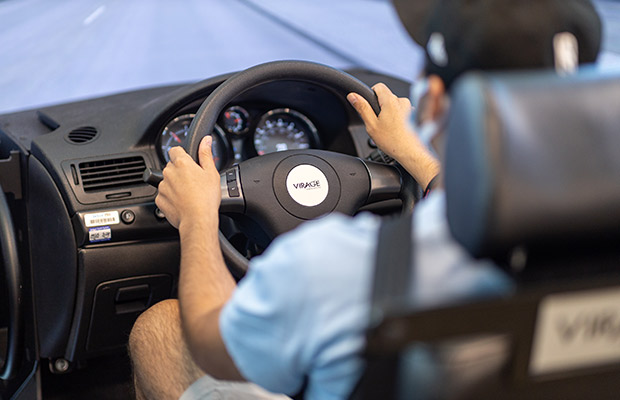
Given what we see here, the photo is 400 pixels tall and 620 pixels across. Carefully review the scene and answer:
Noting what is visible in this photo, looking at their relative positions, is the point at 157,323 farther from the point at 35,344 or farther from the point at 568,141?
the point at 568,141

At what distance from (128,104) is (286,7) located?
1211cm

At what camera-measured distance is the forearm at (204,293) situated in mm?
1244

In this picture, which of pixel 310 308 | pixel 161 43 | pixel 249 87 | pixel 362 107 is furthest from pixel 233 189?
pixel 161 43

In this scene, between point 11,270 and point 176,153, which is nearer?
point 176,153

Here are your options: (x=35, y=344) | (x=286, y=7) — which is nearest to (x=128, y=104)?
(x=35, y=344)

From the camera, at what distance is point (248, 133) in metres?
2.45

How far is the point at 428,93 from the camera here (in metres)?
1.10

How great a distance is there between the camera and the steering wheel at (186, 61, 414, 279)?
6.48 ft

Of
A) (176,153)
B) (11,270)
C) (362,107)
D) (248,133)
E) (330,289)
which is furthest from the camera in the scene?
(248,133)

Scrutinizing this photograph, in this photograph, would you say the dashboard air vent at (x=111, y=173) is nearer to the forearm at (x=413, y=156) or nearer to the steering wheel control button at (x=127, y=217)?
the steering wheel control button at (x=127, y=217)

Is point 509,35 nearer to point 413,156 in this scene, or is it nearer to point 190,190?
point 190,190

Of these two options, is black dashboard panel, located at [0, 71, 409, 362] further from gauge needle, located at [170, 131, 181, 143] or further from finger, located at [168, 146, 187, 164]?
finger, located at [168, 146, 187, 164]

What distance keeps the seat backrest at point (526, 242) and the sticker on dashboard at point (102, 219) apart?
1436 millimetres

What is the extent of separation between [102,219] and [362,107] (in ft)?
2.78
